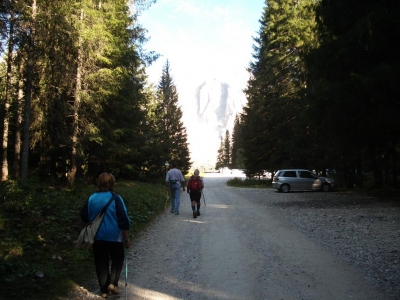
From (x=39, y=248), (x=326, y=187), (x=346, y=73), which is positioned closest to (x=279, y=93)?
(x=326, y=187)

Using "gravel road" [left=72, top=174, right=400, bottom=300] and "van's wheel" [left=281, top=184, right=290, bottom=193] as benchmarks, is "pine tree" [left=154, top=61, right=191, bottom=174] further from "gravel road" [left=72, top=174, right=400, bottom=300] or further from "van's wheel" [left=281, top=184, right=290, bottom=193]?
"gravel road" [left=72, top=174, right=400, bottom=300]

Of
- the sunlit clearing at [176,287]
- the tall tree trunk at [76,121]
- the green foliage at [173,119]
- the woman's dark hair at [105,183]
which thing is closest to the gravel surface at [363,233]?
the sunlit clearing at [176,287]

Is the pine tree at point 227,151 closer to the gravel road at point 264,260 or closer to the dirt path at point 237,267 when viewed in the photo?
the gravel road at point 264,260

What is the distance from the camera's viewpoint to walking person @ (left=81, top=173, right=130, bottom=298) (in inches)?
178

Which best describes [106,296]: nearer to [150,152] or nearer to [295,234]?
[295,234]

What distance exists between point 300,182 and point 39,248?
69.1ft

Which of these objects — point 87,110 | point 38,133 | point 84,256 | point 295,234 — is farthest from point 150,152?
point 84,256

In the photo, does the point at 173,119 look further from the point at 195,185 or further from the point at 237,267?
the point at 237,267

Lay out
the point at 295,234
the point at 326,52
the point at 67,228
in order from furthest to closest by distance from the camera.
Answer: the point at 326,52
the point at 295,234
the point at 67,228

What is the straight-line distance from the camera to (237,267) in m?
6.00

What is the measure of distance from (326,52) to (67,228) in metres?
12.5

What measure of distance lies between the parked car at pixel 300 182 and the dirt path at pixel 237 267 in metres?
15.6

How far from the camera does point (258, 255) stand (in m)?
6.80

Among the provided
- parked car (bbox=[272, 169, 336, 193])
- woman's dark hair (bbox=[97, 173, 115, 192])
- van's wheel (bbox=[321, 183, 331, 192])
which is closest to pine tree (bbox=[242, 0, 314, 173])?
parked car (bbox=[272, 169, 336, 193])
